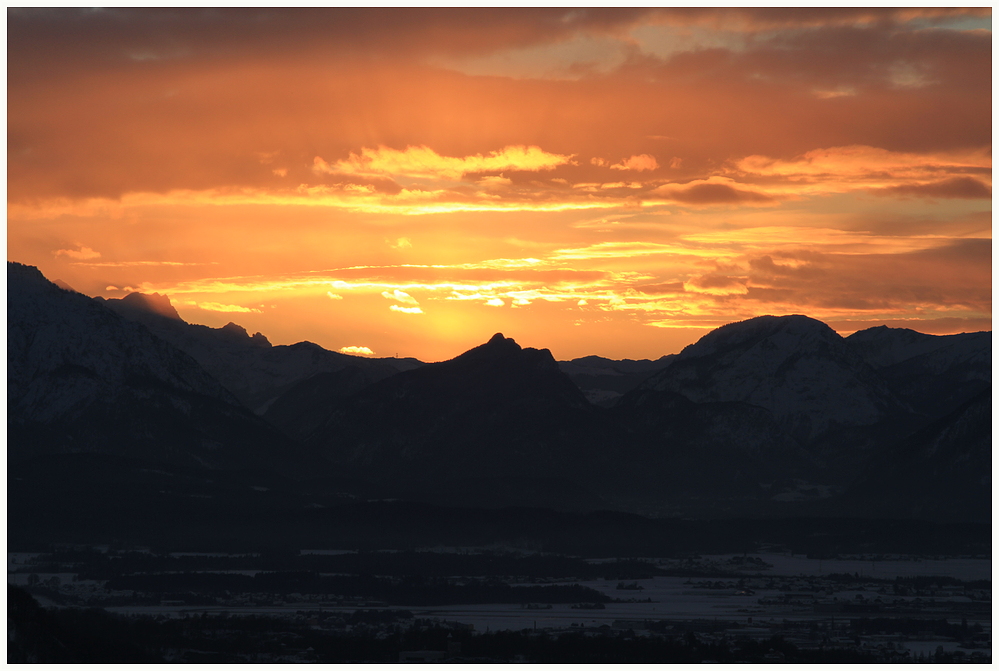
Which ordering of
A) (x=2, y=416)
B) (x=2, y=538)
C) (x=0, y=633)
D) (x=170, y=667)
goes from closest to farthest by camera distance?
(x=2, y=538), (x=2, y=416), (x=0, y=633), (x=170, y=667)

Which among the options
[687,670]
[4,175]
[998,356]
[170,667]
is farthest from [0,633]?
[998,356]

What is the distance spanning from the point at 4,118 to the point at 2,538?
1640 inches

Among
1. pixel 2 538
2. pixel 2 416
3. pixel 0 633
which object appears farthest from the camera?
pixel 0 633

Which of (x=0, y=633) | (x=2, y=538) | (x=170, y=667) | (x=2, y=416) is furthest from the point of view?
(x=170, y=667)

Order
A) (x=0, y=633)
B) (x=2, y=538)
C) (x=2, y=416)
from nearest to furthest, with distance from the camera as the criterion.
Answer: (x=2, y=538) → (x=2, y=416) → (x=0, y=633)

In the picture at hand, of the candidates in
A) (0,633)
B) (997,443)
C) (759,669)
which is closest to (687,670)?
(759,669)

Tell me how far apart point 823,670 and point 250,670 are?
241 ft

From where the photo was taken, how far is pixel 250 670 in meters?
192

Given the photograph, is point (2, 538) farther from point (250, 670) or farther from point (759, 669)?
point (759, 669)

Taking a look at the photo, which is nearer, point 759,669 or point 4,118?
point 4,118

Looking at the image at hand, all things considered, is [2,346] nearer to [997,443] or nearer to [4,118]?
[4,118]

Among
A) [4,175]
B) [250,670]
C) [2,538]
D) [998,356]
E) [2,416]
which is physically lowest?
[250,670]

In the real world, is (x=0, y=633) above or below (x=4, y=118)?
below

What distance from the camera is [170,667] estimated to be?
618 feet
